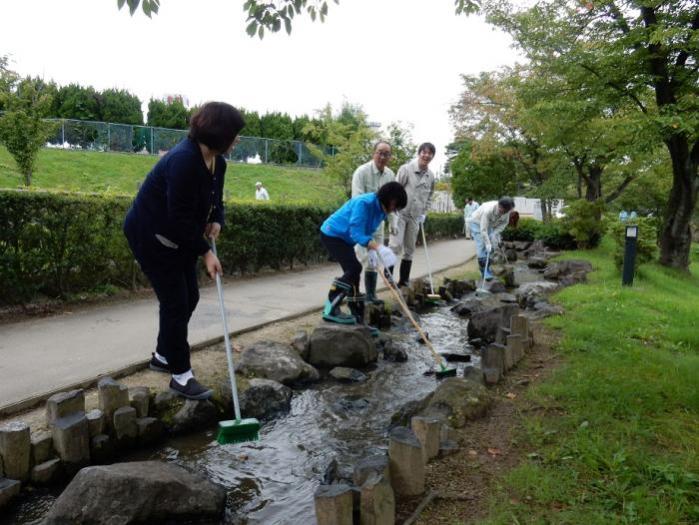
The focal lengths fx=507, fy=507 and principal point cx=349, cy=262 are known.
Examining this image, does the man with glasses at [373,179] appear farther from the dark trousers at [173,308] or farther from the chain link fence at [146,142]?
the chain link fence at [146,142]

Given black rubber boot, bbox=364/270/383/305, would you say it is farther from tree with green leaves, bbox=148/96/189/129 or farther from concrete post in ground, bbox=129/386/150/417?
tree with green leaves, bbox=148/96/189/129

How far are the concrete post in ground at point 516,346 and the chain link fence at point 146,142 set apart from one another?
1859 centimetres

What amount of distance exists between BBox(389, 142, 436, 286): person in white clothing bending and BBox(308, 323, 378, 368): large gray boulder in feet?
8.94

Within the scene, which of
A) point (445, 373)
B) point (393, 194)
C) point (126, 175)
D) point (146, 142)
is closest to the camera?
point (445, 373)

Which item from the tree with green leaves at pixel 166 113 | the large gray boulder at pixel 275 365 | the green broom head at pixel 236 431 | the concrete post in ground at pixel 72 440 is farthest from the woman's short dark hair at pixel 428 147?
the tree with green leaves at pixel 166 113

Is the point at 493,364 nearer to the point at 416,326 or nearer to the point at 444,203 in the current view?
the point at 416,326

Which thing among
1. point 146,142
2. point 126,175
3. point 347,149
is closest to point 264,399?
point 347,149

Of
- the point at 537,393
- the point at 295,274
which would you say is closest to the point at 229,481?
the point at 537,393

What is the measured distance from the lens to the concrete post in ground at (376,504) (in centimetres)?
200

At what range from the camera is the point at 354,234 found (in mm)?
5180

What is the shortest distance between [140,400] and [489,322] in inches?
155

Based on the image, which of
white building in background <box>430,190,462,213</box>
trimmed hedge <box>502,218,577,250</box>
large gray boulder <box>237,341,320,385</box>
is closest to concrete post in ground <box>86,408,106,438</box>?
large gray boulder <box>237,341,320,385</box>

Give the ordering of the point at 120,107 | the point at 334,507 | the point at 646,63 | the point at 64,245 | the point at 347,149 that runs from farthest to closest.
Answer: the point at 120,107
the point at 347,149
the point at 646,63
the point at 64,245
the point at 334,507

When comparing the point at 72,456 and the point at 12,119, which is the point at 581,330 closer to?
the point at 72,456
